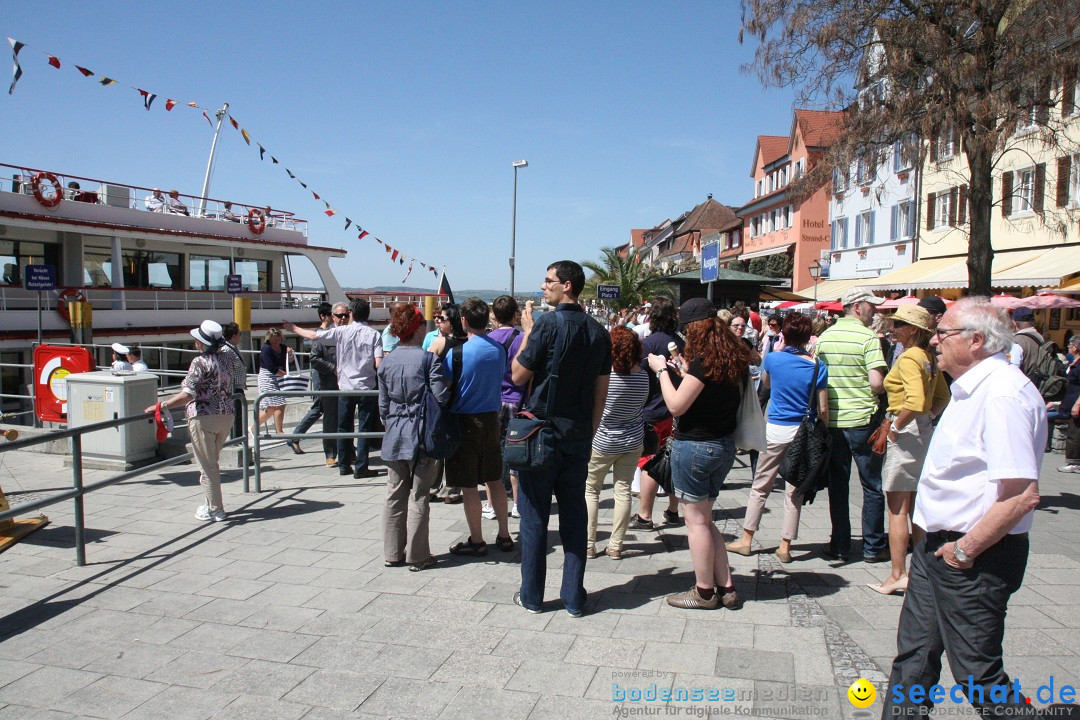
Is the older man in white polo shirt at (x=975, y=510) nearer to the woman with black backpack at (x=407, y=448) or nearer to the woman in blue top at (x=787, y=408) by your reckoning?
the woman in blue top at (x=787, y=408)

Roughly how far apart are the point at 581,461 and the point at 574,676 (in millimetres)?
1135

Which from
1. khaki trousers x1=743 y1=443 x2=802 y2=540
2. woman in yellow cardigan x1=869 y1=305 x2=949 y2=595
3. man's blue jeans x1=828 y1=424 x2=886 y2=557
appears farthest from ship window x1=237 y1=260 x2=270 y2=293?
woman in yellow cardigan x1=869 y1=305 x2=949 y2=595

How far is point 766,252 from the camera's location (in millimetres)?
41562

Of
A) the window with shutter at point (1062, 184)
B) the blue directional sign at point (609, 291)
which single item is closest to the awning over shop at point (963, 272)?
the window with shutter at point (1062, 184)

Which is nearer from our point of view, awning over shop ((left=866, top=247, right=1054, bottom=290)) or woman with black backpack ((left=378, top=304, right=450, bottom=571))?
woman with black backpack ((left=378, top=304, right=450, bottom=571))

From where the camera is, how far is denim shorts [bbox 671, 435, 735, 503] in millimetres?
4098

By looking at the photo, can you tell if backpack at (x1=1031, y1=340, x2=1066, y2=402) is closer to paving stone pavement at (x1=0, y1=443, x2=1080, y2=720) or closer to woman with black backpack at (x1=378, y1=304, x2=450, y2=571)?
paving stone pavement at (x1=0, y1=443, x2=1080, y2=720)

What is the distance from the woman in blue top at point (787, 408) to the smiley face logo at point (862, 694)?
185 cm

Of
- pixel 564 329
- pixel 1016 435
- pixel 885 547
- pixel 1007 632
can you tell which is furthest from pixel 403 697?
pixel 885 547

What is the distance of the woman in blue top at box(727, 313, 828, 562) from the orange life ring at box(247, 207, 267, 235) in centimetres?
2221

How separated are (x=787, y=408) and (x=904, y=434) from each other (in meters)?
0.81

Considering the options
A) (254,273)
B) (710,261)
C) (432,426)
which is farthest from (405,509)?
(254,273)

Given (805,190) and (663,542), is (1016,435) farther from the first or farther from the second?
(805,190)

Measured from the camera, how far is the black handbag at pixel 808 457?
4.93m
